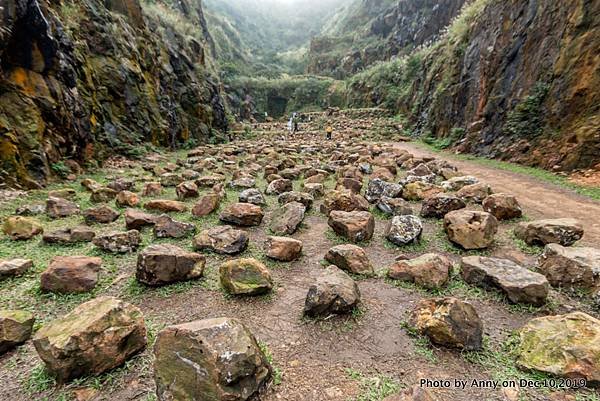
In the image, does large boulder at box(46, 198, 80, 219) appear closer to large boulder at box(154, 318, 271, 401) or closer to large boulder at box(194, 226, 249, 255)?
large boulder at box(194, 226, 249, 255)

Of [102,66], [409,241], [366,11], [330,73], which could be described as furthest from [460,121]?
[366,11]

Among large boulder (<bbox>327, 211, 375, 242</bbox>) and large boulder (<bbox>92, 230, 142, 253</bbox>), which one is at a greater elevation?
large boulder (<bbox>327, 211, 375, 242</bbox>)

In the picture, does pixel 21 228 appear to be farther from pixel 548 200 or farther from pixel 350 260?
pixel 548 200

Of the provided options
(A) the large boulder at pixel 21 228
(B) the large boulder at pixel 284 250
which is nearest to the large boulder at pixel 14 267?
(A) the large boulder at pixel 21 228

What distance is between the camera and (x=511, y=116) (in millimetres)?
8070

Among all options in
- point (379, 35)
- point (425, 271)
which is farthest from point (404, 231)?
point (379, 35)

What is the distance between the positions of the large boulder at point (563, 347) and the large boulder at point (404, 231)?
58.6 inches

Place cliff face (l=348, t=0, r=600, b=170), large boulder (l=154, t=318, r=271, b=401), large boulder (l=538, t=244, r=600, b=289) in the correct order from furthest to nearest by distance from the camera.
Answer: cliff face (l=348, t=0, r=600, b=170)
large boulder (l=538, t=244, r=600, b=289)
large boulder (l=154, t=318, r=271, b=401)

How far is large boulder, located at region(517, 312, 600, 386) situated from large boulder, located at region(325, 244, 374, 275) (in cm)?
123

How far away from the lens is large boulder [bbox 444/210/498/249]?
3178 millimetres

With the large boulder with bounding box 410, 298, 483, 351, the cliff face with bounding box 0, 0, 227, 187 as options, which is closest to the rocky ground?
the large boulder with bounding box 410, 298, 483, 351

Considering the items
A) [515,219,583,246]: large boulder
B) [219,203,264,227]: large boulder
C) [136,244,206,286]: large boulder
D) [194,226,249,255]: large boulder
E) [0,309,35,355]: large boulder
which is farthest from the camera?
[219,203,264,227]: large boulder

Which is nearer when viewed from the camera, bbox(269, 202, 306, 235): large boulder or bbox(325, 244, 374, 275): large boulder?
bbox(325, 244, 374, 275): large boulder

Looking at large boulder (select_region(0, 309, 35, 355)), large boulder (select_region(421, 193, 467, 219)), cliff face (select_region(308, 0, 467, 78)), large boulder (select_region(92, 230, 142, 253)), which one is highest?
cliff face (select_region(308, 0, 467, 78))
